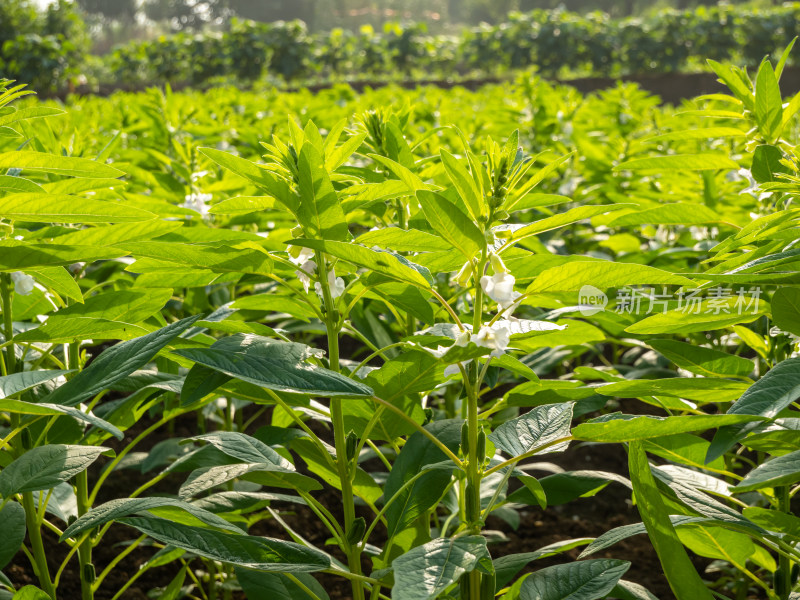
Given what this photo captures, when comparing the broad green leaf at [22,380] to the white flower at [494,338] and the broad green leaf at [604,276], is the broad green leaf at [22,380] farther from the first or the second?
the broad green leaf at [604,276]

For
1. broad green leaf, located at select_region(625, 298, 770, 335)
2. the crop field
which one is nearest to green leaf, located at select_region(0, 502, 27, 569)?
the crop field

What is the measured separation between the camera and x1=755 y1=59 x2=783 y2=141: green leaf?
1.72m

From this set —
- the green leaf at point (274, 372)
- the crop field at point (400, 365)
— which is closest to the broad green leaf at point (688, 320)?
the crop field at point (400, 365)

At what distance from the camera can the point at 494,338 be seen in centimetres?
121

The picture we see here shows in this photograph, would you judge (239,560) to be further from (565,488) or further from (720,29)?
(720,29)

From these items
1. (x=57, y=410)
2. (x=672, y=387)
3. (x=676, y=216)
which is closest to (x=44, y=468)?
(x=57, y=410)

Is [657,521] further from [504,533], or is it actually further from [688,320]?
[504,533]

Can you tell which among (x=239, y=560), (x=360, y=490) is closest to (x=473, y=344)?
(x=239, y=560)

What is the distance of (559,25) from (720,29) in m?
4.34

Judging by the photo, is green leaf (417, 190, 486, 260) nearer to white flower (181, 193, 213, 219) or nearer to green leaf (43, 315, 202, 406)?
green leaf (43, 315, 202, 406)

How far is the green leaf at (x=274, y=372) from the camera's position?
1.11 metres

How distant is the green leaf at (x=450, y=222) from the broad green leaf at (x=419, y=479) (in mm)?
418

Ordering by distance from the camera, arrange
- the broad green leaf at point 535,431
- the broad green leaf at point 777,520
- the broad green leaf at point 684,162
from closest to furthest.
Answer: the broad green leaf at point 535,431, the broad green leaf at point 777,520, the broad green leaf at point 684,162

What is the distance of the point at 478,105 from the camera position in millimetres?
7199
